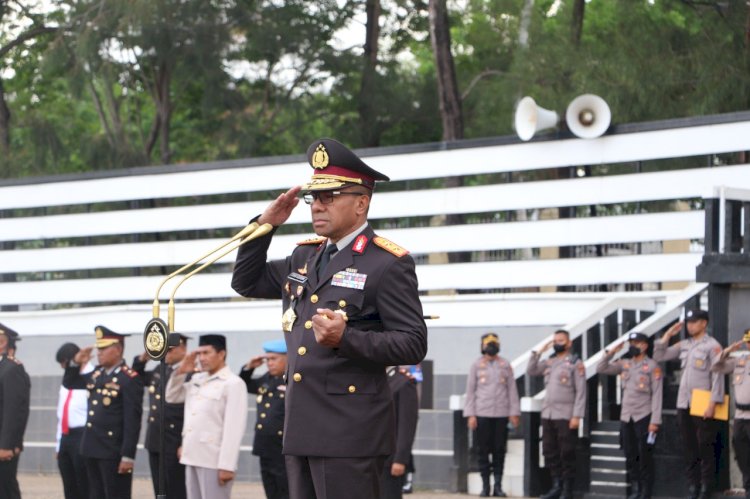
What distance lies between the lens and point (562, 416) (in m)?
14.9

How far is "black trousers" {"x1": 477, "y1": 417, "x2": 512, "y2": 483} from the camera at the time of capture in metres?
15.5

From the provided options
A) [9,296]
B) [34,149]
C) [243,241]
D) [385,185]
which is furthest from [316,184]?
[34,149]

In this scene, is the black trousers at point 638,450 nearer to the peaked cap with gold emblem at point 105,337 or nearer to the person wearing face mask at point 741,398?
the person wearing face mask at point 741,398

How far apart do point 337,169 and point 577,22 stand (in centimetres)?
1514

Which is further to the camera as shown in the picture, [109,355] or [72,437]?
[72,437]

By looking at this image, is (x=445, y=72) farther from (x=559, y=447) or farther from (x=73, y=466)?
(x=73, y=466)

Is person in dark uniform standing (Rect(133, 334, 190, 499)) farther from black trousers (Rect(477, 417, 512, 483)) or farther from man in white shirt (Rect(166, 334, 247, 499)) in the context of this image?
black trousers (Rect(477, 417, 512, 483))

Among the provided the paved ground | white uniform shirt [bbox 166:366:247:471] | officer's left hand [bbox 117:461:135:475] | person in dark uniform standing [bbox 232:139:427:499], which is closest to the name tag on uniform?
person in dark uniform standing [bbox 232:139:427:499]

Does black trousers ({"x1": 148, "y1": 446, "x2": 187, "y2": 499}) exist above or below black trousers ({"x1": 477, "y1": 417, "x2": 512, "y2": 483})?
above

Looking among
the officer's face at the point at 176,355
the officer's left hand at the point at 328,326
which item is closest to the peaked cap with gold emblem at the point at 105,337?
the officer's face at the point at 176,355

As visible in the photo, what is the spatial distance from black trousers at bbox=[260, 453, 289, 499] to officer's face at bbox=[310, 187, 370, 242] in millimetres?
5663

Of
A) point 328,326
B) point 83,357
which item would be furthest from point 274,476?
point 328,326

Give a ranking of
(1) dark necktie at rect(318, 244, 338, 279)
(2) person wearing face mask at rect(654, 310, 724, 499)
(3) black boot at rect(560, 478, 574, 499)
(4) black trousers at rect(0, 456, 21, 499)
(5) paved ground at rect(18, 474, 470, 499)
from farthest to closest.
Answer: (5) paved ground at rect(18, 474, 470, 499) < (3) black boot at rect(560, 478, 574, 499) < (2) person wearing face mask at rect(654, 310, 724, 499) < (4) black trousers at rect(0, 456, 21, 499) < (1) dark necktie at rect(318, 244, 338, 279)

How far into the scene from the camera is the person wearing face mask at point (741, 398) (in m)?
13.1
